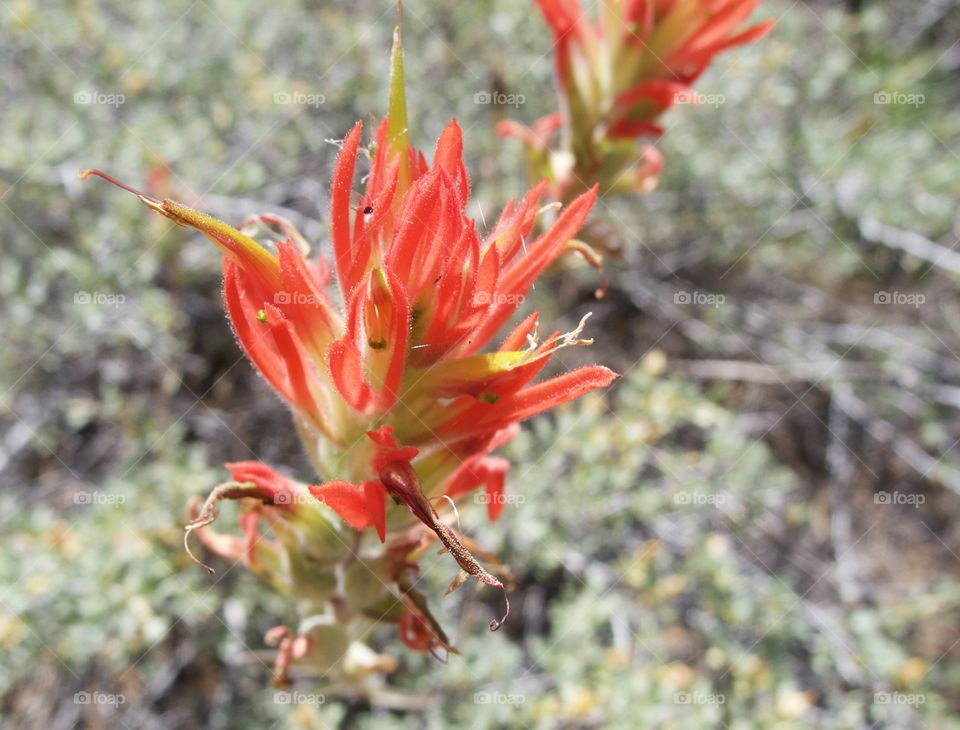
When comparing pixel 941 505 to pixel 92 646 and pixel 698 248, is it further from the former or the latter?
pixel 92 646

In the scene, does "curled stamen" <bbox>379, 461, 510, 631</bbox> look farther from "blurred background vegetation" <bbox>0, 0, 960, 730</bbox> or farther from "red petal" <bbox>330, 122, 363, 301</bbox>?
"blurred background vegetation" <bbox>0, 0, 960, 730</bbox>

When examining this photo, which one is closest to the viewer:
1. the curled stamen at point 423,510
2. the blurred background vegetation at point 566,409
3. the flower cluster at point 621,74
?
the curled stamen at point 423,510

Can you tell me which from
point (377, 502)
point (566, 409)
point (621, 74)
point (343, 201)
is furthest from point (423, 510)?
point (566, 409)

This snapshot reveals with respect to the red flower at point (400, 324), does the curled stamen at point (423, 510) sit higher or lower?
lower

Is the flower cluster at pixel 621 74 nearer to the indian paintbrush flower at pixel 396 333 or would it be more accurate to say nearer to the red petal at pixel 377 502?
the indian paintbrush flower at pixel 396 333

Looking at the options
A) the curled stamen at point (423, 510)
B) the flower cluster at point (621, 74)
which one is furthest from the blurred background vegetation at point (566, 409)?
the curled stamen at point (423, 510)

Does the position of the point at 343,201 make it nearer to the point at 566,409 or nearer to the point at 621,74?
the point at 621,74

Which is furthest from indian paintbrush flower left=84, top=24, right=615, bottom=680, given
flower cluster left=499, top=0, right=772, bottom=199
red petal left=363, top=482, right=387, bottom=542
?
flower cluster left=499, top=0, right=772, bottom=199

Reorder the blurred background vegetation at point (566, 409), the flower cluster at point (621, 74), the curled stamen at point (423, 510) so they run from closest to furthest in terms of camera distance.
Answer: the curled stamen at point (423, 510)
the flower cluster at point (621, 74)
the blurred background vegetation at point (566, 409)

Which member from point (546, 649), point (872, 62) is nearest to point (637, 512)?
point (546, 649)

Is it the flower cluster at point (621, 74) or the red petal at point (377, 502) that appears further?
the flower cluster at point (621, 74)
